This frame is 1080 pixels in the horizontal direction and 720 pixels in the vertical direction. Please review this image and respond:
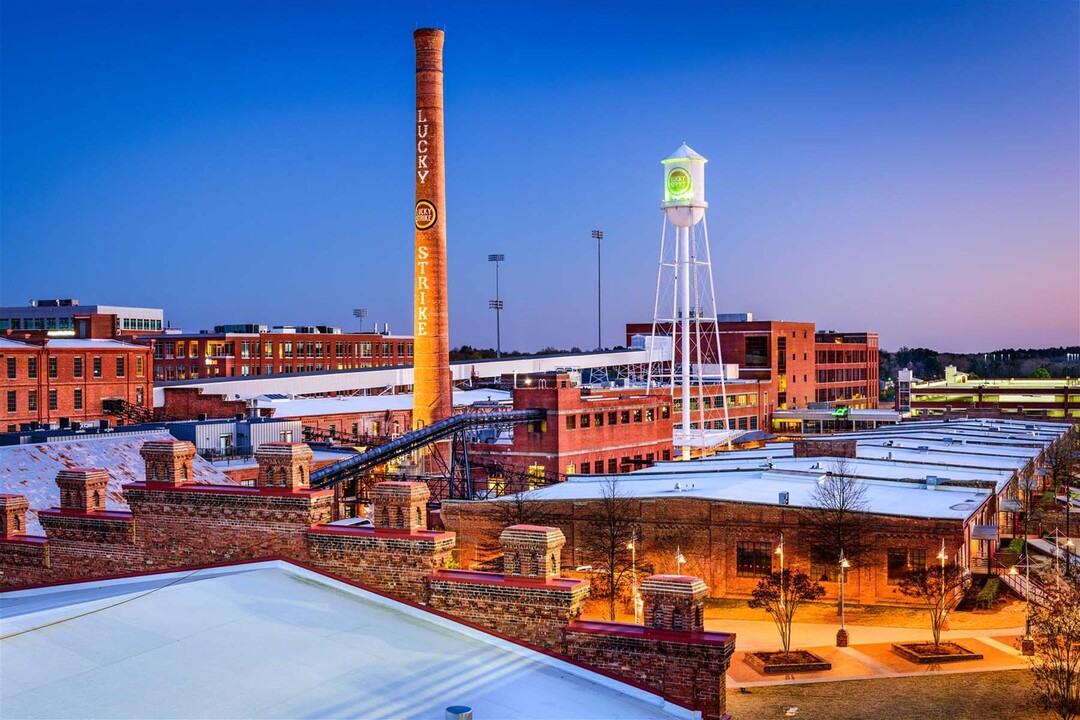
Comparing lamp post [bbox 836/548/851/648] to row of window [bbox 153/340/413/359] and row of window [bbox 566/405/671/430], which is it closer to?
row of window [bbox 566/405/671/430]

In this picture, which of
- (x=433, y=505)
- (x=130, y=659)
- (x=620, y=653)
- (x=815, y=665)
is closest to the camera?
(x=130, y=659)

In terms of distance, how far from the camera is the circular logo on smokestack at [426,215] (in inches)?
2360

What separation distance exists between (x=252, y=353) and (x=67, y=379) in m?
56.1

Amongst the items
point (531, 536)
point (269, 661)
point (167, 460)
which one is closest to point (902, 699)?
point (531, 536)

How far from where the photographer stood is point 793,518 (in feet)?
128

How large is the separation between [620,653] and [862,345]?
134 m

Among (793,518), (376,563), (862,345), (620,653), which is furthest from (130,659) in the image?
(862,345)

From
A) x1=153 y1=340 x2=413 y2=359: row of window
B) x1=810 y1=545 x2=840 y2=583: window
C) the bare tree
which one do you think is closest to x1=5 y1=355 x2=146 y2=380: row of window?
the bare tree

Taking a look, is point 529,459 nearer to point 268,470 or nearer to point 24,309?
point 268,470

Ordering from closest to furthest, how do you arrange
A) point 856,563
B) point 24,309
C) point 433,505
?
1. point 856,563
2. point 433,505
3. point 24,309

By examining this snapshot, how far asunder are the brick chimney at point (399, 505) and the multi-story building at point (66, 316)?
107 m

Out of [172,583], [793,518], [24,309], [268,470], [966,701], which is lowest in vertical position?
[966,701]

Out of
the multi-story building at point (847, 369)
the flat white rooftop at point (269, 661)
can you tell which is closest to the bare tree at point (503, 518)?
the flat white rooftop at point (269, 661)

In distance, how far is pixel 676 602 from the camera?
1248 centimetres
